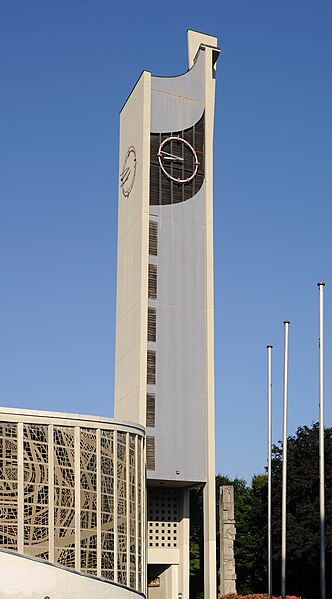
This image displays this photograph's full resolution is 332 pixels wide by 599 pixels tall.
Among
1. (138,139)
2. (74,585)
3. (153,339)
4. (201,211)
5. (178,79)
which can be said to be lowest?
(74,585)

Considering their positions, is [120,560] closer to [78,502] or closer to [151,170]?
[78,502]

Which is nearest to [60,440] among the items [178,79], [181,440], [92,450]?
[92,450]

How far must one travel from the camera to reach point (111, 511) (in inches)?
1272

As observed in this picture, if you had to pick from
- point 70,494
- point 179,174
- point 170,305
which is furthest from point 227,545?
point 179,174

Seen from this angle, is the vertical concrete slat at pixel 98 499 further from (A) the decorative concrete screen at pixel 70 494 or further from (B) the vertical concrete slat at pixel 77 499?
(B) the vertical concrete slat at pixel 77 499

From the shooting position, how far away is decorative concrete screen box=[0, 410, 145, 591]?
29859 millimetres

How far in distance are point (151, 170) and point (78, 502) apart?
71.1ft

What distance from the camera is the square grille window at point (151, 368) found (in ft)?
147

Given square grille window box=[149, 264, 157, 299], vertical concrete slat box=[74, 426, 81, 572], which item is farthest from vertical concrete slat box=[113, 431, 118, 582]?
square grille window box=[149, 264, 157, 299]

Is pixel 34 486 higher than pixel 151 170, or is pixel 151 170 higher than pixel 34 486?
pixel 151 170

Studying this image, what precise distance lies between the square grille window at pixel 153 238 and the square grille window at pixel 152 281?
0.75 m

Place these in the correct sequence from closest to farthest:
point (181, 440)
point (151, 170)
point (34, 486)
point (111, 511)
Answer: point (34, 486), point (111, 511), point (181, 440), point (151, 170)

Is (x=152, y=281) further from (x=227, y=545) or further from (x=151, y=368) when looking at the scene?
(x=227, y=545)

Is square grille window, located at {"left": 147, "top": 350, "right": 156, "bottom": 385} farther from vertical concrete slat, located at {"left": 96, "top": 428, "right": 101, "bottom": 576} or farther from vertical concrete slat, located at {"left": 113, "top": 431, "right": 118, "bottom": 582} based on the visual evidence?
vertical concrete slat, located at {"left": 96, "top": 428, "right": 101, "bottom": 576}
